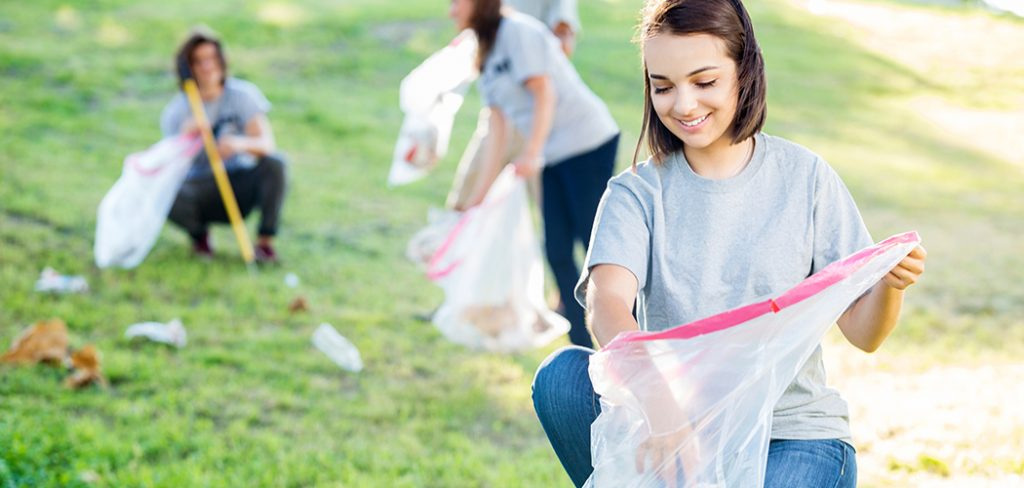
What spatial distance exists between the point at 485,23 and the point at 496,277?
0.91 metres

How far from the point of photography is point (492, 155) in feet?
13.1

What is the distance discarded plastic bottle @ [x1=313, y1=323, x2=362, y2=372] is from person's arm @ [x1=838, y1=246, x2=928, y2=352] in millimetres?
2308

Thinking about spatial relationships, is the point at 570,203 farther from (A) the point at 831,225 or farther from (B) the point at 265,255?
(B) the point at 265,255

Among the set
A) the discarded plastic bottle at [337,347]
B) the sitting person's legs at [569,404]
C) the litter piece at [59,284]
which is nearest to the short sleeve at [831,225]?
the sitting person's legs at [569,404]

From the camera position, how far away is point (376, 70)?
11336mm

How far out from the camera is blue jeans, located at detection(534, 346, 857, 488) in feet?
5.57

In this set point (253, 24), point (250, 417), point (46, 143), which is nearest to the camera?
point (250, 417)

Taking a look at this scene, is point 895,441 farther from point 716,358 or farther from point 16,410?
point 16,410

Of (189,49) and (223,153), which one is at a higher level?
(189,49)

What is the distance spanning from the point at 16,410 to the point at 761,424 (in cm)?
233

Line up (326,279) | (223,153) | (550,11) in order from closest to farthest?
(550,11) < (326,279) < (223,153)

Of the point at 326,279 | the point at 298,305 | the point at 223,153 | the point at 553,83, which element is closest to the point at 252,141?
the point at 223,153

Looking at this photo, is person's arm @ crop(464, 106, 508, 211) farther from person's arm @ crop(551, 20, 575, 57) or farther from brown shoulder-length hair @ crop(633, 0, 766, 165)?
brown shoulder-length hair @ crop(633, 0, 766, 165)

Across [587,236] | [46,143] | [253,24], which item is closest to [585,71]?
[253,24]
